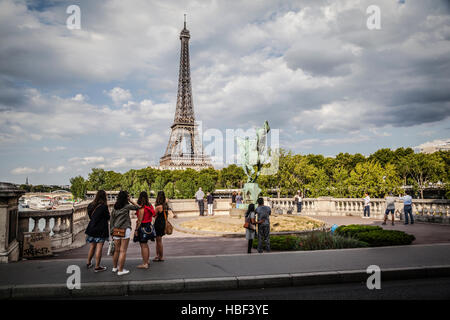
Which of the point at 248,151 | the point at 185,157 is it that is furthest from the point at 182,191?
the point at 248,151

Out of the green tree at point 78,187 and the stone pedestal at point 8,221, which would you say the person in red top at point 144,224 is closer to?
the stone pedestal at point 8,221

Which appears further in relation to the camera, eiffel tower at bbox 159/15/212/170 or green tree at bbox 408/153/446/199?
eiffel tower at bbox 159/15/212/170

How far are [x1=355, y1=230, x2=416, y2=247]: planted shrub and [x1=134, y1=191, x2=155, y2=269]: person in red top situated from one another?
312 inches

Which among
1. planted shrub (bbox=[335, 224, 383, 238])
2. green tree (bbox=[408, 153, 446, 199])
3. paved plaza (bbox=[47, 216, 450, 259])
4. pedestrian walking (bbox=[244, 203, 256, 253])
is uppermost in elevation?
green tree (bbox=[408, 153, 446, 199])

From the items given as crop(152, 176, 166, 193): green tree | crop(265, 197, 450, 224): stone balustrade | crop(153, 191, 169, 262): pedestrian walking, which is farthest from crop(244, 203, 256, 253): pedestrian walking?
crop(152, 176, 166, 193): green tree

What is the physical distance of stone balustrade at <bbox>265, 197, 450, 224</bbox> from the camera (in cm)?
1965

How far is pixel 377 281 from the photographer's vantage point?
7.54 meters

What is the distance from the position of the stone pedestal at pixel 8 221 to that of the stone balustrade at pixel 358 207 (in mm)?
21417

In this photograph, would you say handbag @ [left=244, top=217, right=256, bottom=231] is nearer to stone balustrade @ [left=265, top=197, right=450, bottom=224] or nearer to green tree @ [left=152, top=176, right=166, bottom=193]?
stone balustrade @ [left=265, top=197, right=450, bottom=224]

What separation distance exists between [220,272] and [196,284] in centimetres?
84

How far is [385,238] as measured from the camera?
37.2ft

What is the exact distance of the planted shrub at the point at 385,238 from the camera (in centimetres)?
1138

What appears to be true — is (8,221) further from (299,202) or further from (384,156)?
(384,156)

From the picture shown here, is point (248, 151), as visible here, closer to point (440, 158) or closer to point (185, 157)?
point (440, 158)
